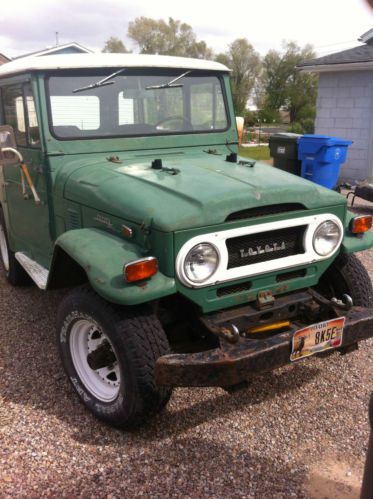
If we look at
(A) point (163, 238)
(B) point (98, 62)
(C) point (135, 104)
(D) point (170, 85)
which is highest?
(B) point (98, 62)

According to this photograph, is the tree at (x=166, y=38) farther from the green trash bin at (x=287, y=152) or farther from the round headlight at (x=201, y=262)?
the round headlight at (x=201, y=262)

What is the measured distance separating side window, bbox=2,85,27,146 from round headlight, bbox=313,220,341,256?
7.90 feet

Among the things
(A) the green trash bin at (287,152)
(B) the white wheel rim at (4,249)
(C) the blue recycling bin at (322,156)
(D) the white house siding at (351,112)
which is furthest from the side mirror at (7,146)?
(D) the white house siding at (351,112)

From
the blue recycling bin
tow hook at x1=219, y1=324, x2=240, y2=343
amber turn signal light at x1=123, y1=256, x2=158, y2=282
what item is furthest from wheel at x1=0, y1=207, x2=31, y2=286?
the blue recycling bin

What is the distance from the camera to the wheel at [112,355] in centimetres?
262

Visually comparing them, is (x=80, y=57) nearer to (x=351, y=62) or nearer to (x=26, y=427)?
(x=26, y=427)

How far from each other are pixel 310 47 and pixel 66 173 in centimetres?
5393

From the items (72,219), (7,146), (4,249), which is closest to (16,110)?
(7,146)

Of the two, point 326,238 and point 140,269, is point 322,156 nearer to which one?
point 326,238

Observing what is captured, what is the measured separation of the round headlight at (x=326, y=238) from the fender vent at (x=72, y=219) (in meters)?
1.56

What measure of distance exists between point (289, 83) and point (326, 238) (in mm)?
46169

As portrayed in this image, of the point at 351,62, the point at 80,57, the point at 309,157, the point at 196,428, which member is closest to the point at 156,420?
the point at 196,428

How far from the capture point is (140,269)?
8.25 ft

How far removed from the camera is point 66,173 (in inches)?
141
